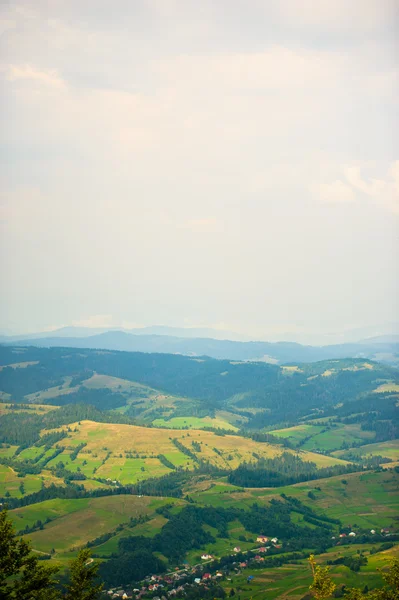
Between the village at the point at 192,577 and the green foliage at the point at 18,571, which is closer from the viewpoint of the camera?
the green foliage at the point at 18,571

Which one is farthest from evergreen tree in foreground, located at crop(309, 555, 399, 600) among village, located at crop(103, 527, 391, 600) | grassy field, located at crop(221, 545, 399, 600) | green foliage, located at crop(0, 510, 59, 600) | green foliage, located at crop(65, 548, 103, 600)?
village, located at crop(103, 527, 391, 600)

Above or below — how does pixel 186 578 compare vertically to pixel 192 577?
above

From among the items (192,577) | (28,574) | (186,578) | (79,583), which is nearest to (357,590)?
(79,583)

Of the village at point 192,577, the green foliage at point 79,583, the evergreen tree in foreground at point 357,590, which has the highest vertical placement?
the green foliage at point 79,583

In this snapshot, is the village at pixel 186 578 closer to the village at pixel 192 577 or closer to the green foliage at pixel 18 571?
the village at pixel 192 577

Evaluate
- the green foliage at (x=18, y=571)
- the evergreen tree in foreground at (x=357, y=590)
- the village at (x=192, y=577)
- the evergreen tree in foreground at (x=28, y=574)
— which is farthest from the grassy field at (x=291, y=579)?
the green foliage at (x=18, y=571)

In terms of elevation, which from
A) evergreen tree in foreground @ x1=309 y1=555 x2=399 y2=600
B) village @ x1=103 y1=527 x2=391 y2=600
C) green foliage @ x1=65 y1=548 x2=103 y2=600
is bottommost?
village @ x1=103 y1=527 x2=391 y2=600

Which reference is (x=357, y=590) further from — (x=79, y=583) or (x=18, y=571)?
(x=18, y=571)

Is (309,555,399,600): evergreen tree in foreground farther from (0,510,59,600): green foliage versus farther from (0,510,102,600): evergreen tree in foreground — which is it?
(0,510,59,600): green foliage

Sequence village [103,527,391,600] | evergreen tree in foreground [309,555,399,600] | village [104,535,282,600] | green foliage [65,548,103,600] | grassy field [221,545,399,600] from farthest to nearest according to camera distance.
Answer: village [104,535,282,600] < village [103,527,391,600] < grassy field [221,545,399,600] < evergreen tree in foreground [309,555,399,600] < green foliage [65,548,103,600]

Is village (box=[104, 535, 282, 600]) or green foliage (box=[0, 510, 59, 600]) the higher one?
green foliage (box=[0, 510, 59, 600])

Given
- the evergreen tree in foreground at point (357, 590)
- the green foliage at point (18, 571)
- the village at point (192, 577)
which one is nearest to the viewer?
the green foliage at point (18, 571)

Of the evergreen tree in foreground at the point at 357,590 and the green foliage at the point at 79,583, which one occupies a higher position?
the green foliage at the point at 79,583

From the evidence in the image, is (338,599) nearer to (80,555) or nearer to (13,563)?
(80,555)
